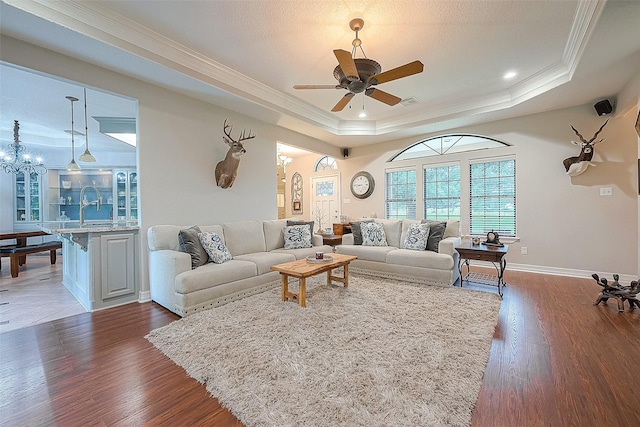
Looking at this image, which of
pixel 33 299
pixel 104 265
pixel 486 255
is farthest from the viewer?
pixel 486 255

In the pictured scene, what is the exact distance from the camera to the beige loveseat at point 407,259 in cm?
390

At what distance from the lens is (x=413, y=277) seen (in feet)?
13.5

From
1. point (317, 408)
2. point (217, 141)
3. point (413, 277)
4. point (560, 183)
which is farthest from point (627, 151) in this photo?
point (217, 141)

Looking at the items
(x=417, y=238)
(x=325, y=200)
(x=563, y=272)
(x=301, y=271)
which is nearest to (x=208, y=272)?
(x=301, y=271)

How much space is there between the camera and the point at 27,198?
22.3 feet

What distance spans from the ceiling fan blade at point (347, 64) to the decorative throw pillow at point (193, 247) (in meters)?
2.58

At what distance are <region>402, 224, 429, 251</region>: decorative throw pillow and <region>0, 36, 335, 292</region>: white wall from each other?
2.73m

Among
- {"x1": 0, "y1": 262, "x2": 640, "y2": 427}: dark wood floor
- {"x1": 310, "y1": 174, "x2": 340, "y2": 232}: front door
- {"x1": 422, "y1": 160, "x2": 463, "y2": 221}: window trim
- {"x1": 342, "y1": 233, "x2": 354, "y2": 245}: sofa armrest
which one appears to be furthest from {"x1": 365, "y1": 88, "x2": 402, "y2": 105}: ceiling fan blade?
{"x1": 310, "y1": 174, "x2": 340, "y2": 232}: front door

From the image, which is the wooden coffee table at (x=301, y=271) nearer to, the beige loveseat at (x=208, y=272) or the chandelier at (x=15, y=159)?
the beige loveseat at (x=208, y=272)

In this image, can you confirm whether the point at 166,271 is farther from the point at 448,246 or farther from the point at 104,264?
the point at 448,246

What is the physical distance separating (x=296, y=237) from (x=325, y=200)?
11.4 ft

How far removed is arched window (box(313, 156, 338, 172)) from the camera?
25.7 ft

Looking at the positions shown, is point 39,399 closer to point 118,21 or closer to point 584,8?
point 118,21

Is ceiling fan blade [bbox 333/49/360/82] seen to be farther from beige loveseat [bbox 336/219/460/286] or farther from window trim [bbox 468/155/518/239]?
window trim [bbox 468/155/518/239]
